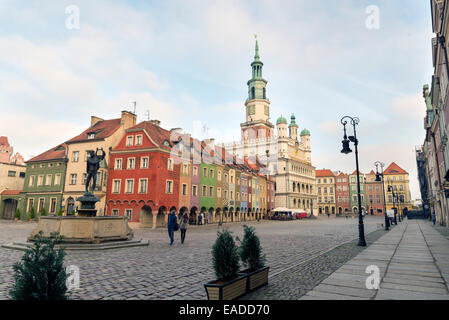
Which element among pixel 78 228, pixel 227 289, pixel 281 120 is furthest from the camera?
pixel 281 120

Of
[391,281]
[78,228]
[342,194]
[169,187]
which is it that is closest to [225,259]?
[391,281]

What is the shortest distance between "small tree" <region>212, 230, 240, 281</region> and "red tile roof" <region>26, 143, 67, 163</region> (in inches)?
1541

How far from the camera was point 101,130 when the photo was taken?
37781mm

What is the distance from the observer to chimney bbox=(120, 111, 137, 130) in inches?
1467

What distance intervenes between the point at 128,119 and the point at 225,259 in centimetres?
3513

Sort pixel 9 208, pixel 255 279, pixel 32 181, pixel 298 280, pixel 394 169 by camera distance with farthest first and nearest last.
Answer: pixel 394 169 → pixel 9 208 → pixel 32 181 → pixel 298 280 → pixel 255 279

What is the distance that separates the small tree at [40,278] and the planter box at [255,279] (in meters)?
3.64

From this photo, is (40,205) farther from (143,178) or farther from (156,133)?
(156,133)

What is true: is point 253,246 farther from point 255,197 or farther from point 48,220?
point 255,197

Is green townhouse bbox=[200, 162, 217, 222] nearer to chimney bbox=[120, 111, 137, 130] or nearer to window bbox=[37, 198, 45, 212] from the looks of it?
chimney bbox=[120, 111, 137, 130]

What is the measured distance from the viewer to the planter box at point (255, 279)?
6.27 m

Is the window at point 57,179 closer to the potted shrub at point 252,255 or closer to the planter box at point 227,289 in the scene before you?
the potted shrub at point 252,255

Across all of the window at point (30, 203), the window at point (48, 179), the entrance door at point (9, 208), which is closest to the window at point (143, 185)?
the window at point (48, 179)

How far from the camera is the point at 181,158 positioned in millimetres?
36875
